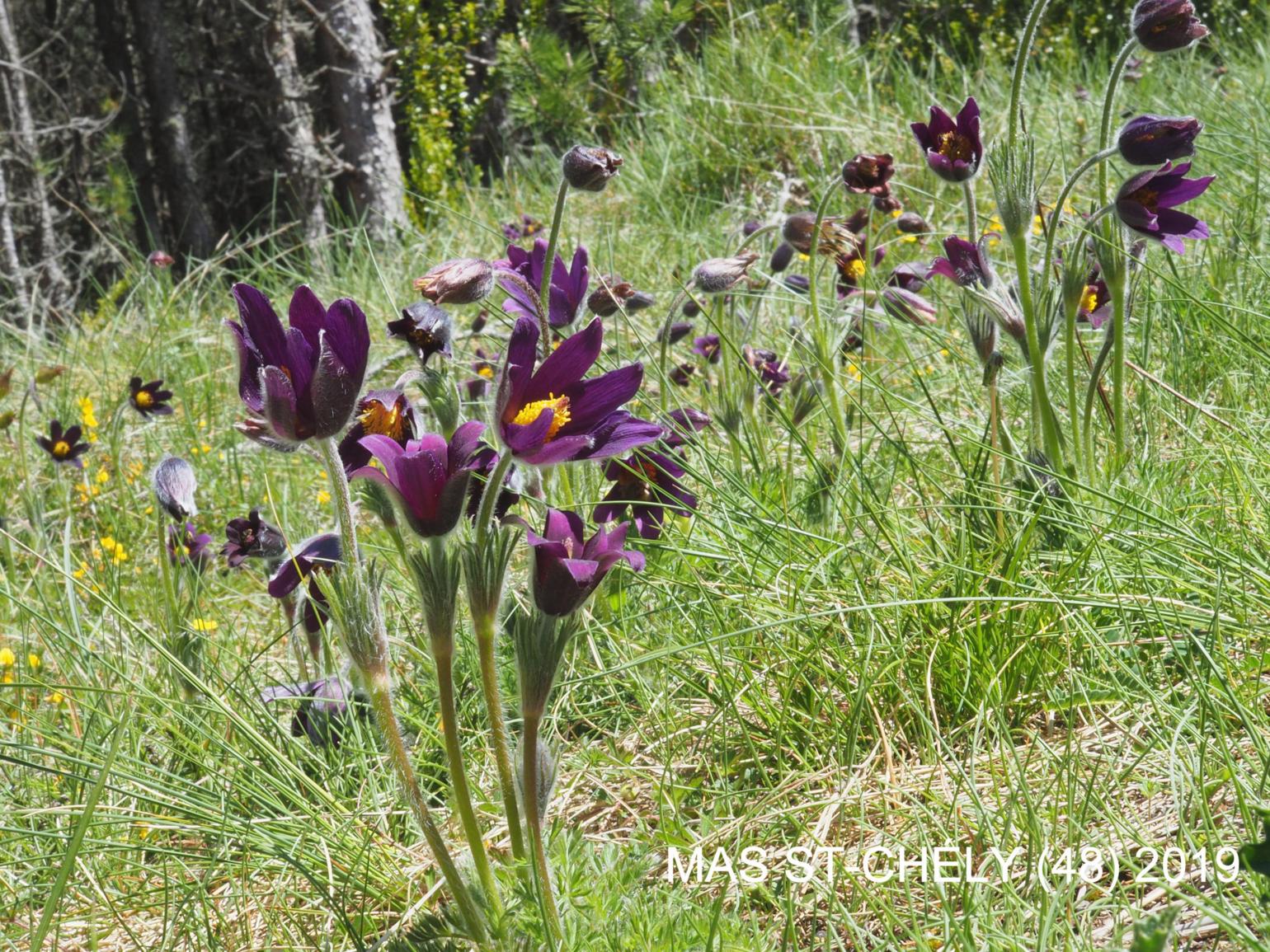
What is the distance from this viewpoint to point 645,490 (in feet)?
6.24

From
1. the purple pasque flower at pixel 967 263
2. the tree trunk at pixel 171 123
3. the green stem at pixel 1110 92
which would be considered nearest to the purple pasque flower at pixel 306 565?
the purple pasque flower at pixel 967 263

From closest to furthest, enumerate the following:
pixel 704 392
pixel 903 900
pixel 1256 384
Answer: pixel 903 900 < pixel 1256 384 < pixel 704 392

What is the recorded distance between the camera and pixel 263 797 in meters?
1.37

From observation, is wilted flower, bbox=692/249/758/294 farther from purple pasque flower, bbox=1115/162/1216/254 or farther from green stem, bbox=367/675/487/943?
green stem, bbox=367/675/487/943

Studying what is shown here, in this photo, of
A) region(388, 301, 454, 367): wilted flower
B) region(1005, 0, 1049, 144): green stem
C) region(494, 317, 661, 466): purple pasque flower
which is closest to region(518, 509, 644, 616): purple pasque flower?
region(494, 317, 661, 466): purple pasque flower

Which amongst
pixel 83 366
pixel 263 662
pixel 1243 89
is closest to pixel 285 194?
pixel 83 366

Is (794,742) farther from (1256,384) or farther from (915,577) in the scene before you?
(1256,384)

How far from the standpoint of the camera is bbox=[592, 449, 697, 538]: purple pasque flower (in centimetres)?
181

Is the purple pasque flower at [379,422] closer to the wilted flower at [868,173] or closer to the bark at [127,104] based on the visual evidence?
the wilted flower at [868,173]

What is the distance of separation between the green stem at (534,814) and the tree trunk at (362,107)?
19.0 ft

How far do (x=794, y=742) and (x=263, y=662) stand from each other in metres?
1.26

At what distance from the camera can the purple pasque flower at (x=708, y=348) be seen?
269cm

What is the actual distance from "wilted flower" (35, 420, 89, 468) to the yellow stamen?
246cm

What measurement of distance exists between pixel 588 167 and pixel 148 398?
6.34ft
